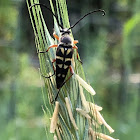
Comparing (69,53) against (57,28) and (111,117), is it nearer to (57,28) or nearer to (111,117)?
(57,28)

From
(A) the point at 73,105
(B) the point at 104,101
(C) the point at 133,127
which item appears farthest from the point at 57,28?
(B) the point at 104,101

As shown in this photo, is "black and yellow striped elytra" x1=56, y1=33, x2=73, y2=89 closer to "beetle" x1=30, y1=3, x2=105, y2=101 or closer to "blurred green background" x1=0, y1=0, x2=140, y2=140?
"beetle" x1=30, y1=3, x2=105, y2=101

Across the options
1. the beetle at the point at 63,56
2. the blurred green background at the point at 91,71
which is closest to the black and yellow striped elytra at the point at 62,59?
the beetle at the point at 63,56

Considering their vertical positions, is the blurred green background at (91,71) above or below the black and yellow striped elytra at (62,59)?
above

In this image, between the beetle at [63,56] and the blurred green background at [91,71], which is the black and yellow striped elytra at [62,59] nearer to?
the beetle at [63,56]

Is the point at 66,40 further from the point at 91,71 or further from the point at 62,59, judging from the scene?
the point at 91,71

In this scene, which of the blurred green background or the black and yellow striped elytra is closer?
the black and yellow striped elytra

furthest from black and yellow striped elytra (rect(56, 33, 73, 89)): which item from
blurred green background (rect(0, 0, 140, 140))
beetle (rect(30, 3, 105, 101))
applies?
blurred green background (rect(0, 0, 140, 140))
